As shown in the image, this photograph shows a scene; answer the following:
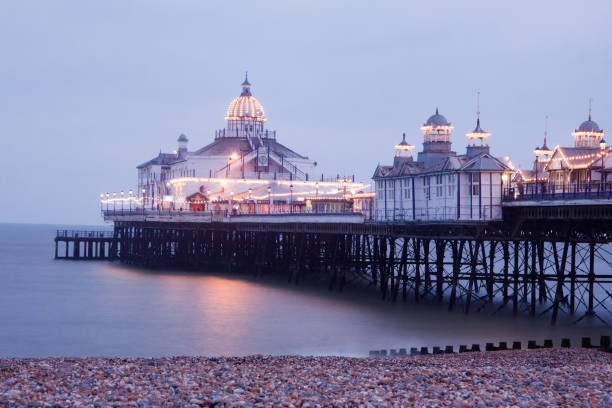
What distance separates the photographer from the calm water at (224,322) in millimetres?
32656

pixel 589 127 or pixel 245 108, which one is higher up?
pixel 245 108

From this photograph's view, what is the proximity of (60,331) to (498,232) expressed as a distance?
18493mm

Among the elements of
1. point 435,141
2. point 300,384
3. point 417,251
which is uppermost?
point 435,141

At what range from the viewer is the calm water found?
32.7 metres

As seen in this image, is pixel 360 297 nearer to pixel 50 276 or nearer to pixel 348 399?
pixel 50 276

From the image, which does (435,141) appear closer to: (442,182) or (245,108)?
(442,182)

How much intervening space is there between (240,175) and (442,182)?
5165 cm

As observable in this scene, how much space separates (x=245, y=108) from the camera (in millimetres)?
103688

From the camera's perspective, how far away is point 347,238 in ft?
181

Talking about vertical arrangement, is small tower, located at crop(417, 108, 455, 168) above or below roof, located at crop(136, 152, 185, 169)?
below

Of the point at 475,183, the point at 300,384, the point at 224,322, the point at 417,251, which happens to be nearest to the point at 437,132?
the point at 417,251

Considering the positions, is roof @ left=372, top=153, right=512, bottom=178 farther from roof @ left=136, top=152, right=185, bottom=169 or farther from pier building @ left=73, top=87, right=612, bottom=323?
roof @ left=136, top=152, right=185, bottom=169

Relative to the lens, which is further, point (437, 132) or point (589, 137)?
point (589, 137)

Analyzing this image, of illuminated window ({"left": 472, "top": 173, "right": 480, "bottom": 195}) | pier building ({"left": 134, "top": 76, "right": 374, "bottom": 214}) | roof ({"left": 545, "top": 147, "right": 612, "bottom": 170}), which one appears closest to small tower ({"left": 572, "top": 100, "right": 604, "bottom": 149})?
roof ({"left": 545, "top": 147, "right": 612, "bottom": 170})
